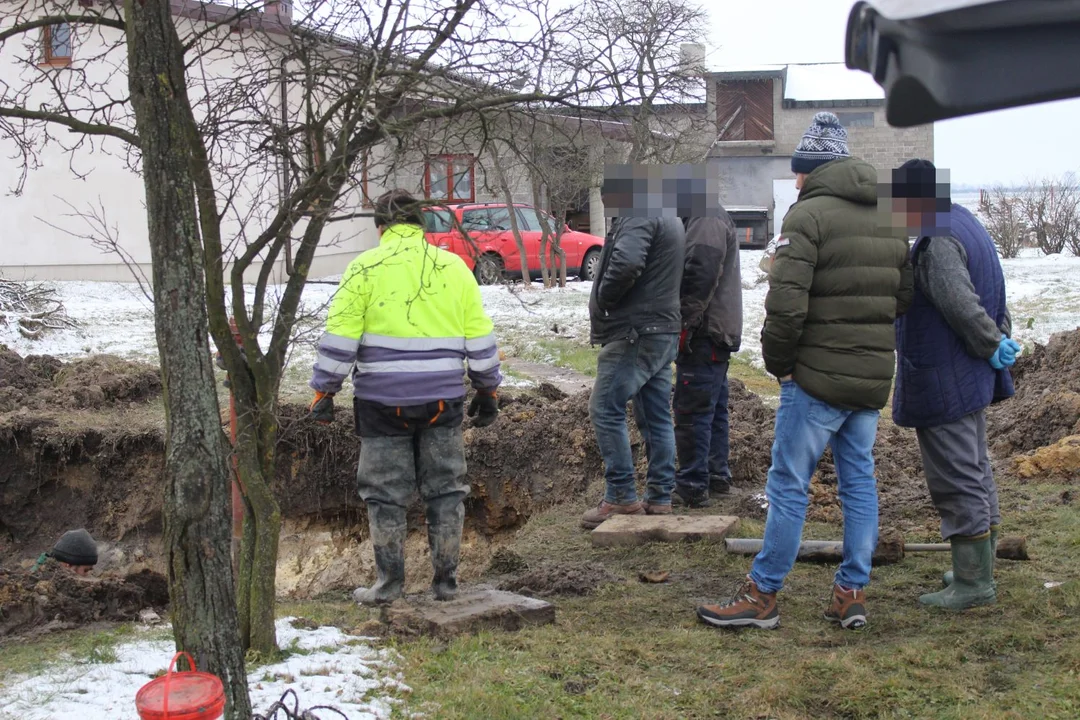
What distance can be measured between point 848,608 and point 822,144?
199cm

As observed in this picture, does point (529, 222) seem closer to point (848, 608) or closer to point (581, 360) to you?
point (581, 360)

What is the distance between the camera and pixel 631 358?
20.7 feet

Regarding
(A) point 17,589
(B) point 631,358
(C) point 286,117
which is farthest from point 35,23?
(B) point 631,358

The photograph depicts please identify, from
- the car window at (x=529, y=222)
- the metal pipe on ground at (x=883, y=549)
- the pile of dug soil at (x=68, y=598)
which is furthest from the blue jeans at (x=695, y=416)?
the car window at (x=529, y=222)

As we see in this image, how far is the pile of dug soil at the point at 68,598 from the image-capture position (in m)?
4.93

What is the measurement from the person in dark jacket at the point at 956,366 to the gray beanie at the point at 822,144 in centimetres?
29

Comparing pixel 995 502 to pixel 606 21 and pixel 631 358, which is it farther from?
pixel 606 21

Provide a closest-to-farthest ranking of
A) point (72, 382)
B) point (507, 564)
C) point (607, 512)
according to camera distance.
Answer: point (507, 564)
point (607, 512)
point (72, 382)

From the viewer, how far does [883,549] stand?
18.7 ft

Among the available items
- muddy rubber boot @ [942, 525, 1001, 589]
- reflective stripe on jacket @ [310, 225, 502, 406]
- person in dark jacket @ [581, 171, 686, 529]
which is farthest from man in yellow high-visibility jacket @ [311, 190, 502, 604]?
muddy rubber boot @ [942, 525, 1001, 589]

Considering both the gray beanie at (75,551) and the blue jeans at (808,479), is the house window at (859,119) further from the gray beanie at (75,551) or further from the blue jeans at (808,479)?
the blue jeans at (808,479)

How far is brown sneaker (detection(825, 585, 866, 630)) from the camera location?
4.64 meters

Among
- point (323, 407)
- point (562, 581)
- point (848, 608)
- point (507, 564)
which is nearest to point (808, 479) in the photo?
point (848, 608)

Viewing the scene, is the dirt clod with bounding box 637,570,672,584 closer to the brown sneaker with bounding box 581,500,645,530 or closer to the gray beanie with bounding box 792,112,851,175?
the brown sneaker with bounding box 581,500,645,530
